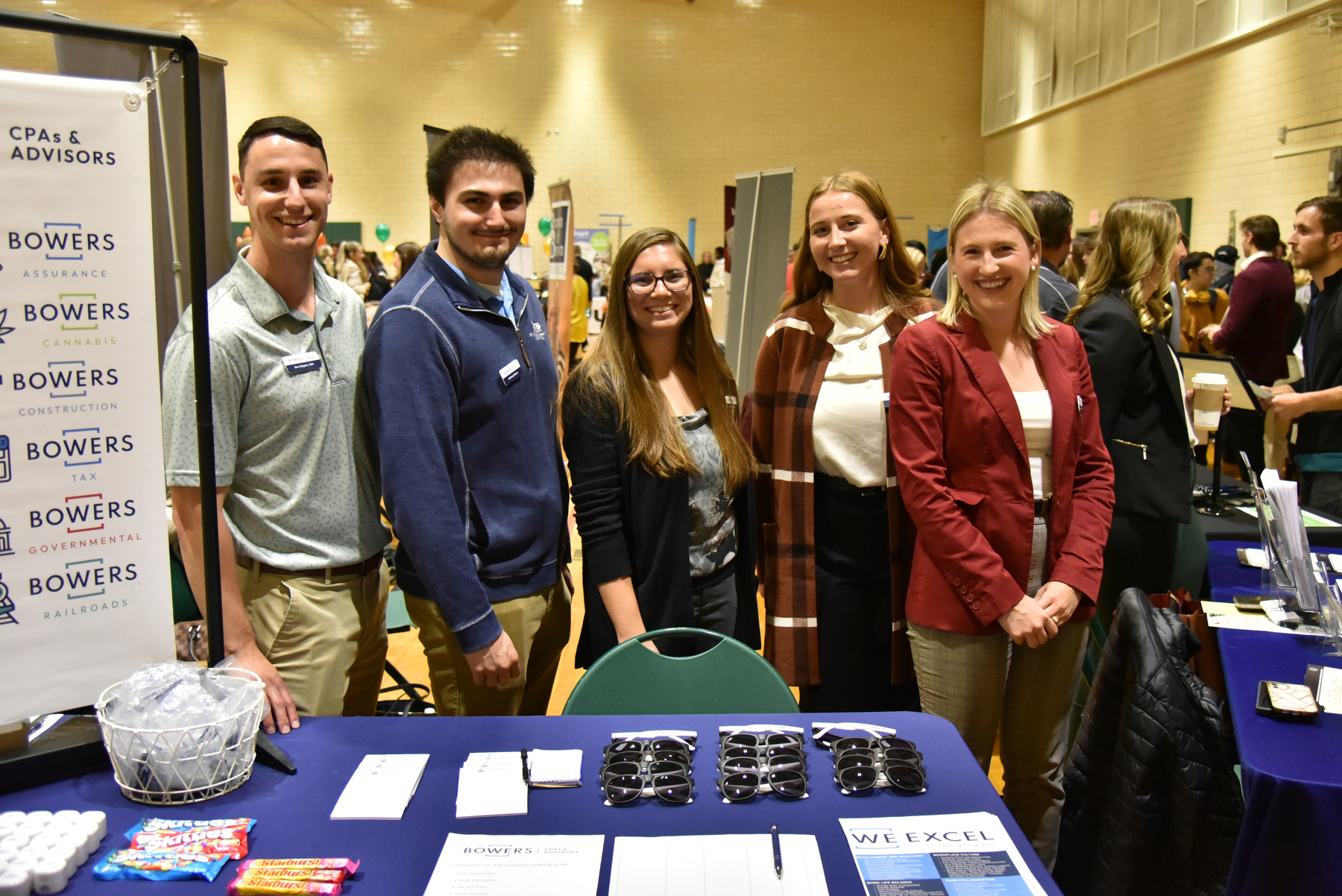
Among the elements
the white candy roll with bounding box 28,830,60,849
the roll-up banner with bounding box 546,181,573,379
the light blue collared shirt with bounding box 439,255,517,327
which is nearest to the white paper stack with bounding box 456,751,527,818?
the white candy roll with bounding box 28,830,60,849

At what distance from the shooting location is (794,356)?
224cm

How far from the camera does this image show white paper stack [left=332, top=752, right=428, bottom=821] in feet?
4.26

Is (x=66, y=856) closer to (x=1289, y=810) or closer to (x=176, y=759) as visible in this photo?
(x=176, y=759)

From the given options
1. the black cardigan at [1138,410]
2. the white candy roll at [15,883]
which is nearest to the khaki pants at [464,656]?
the white candy roll at [15,883]

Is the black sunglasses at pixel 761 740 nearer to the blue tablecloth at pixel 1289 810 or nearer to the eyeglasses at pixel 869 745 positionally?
the eyeglasses at pixel 869 745

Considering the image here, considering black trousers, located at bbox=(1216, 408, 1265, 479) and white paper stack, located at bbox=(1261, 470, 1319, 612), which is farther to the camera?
black trousers, located at bbox=(1216, 408, 1265, 479)

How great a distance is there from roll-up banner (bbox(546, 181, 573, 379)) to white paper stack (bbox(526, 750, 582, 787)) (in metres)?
4.37

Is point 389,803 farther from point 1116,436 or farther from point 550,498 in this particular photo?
point 1116,436

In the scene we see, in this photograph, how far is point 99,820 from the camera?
4.06 ft

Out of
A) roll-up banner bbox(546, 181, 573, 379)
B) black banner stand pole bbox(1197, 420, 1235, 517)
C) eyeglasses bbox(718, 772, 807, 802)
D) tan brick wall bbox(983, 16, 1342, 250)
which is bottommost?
eyeglasses bbox(718, 772, 807, 802)

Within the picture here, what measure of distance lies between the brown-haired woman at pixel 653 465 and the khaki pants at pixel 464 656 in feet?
0.34

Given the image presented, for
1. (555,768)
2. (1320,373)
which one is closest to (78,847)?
(555,768)

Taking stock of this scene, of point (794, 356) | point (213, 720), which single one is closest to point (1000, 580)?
point (794, 356)

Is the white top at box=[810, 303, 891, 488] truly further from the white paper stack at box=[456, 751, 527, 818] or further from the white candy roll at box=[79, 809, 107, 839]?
the white candy roll at box=[79, 809, 107, 839]
